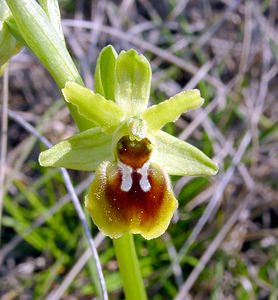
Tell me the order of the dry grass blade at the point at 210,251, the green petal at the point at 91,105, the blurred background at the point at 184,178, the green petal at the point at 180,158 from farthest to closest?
1. the blurred background at the point at 184,178
2. the dry grass blade at the point at 210,251
3. the green petal at the point at 180,158
4. the green petal at the point at 91,105

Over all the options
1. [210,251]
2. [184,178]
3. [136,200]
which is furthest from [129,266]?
Result: [184,178]

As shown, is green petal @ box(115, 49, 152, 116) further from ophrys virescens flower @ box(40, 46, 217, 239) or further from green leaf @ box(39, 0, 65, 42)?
green leaf @ box(39, 0, 65, 42)

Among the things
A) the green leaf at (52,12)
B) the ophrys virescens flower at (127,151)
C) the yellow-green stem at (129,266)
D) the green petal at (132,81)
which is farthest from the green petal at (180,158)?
the green leaf at (52,12)

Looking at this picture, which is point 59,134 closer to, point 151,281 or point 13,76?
point 13,76

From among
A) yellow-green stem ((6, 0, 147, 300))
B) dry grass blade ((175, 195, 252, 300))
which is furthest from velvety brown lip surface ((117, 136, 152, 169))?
dry grass blade ((175, 195, 252, 300))

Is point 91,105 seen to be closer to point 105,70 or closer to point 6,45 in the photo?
point 105,70

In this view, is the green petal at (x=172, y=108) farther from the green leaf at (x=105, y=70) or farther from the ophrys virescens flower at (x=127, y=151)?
the green leaf at (x=105, y=70)

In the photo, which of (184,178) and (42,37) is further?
(184,178)
